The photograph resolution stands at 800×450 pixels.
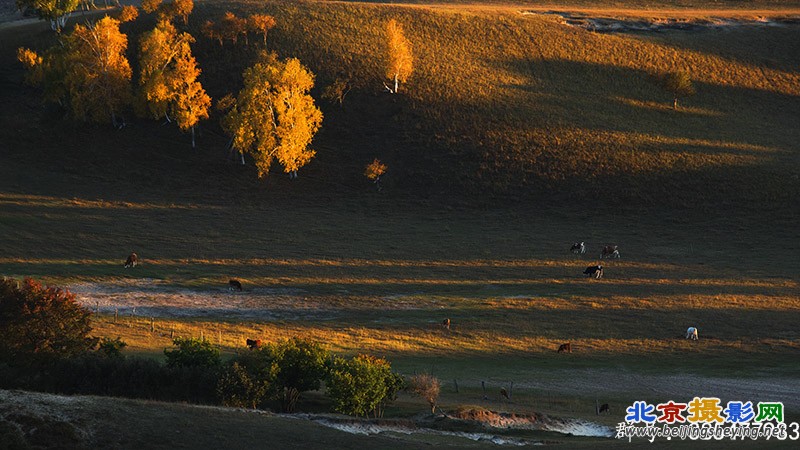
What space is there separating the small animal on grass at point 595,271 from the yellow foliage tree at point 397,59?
48416mm

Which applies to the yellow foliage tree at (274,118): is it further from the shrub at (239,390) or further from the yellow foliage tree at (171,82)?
the shrub at (239,390)

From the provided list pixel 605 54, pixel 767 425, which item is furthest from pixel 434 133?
pixel 767 425

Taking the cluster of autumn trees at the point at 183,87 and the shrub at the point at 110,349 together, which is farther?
the cluster of autumn trees at the point at 183,87

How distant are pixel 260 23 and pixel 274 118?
73.8ft

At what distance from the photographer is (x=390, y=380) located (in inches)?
1666

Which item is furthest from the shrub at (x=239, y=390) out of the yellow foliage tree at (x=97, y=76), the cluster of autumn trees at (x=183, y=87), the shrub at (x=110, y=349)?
the yellow foliage tree at (x=97, y=76)

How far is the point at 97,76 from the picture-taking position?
112 metres

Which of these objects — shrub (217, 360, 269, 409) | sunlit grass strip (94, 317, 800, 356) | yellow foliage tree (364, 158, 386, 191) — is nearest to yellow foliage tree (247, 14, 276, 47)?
yellow foliage tree (364, 158, 386, 191)

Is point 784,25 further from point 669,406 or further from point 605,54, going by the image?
point 669,406

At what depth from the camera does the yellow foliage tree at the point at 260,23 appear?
122 meters

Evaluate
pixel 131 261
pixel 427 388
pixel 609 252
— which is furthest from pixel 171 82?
pixel 427 388

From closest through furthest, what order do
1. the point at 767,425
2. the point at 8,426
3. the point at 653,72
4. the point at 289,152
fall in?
1. the point at 8,426
2. the point at 767,425
3. the point at 289,152
4. the point at 653,72

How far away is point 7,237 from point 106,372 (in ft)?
147

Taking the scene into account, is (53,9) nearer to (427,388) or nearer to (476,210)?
(476,210)
